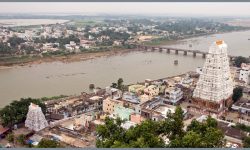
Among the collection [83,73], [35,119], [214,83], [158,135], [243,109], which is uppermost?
[158,135]

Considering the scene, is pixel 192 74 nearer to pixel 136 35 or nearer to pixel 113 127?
pixel 113 127

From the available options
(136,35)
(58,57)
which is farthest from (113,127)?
(136,35)

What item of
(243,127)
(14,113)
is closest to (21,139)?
(14,113)

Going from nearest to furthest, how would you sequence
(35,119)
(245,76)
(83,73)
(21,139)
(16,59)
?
(21,139), (35,119), (245,76), (83,73), (16,59)

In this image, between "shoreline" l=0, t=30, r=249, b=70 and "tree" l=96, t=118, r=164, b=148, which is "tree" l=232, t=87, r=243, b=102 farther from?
"shoreline" l=0, t=30, r=249, b=70

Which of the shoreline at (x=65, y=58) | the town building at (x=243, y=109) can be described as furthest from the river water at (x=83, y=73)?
the town building at (x=243, y=109)

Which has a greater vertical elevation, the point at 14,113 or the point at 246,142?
the point at 14,113

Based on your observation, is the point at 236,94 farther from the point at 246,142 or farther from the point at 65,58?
the point at 65,58

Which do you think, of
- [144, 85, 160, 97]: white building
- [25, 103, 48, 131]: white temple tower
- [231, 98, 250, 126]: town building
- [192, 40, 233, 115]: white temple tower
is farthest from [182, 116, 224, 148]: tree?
[144, 85, 160, 97]: white building
